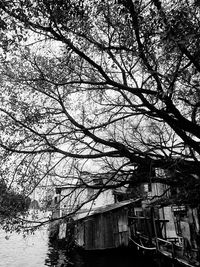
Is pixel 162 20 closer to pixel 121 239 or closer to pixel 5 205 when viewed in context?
pixel 5 205

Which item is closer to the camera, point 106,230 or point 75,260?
point 75,260

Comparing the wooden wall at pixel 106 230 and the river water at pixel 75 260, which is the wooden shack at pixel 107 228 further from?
the river water at pixel 75 260

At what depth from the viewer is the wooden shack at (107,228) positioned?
23859 millimetres

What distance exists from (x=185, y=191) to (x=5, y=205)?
6.55 meters

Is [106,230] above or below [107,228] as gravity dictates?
below

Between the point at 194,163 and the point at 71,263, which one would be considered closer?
the point at 194,163

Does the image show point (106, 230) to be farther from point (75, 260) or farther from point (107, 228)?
point (75, 260)

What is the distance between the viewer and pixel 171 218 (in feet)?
70.4

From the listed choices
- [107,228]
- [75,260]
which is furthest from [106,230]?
[75,260]

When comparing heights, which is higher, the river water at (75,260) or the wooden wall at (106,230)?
the wooden wall at (106,230)

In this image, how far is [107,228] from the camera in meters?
24.4

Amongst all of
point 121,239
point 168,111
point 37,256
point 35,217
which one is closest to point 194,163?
point 168,111

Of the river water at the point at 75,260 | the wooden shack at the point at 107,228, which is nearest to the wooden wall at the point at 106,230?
the wooden shack at the point at 107,228

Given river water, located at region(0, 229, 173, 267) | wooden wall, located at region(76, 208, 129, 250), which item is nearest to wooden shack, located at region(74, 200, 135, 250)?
wooden wall, located at region(76, 208, 129, 250)
